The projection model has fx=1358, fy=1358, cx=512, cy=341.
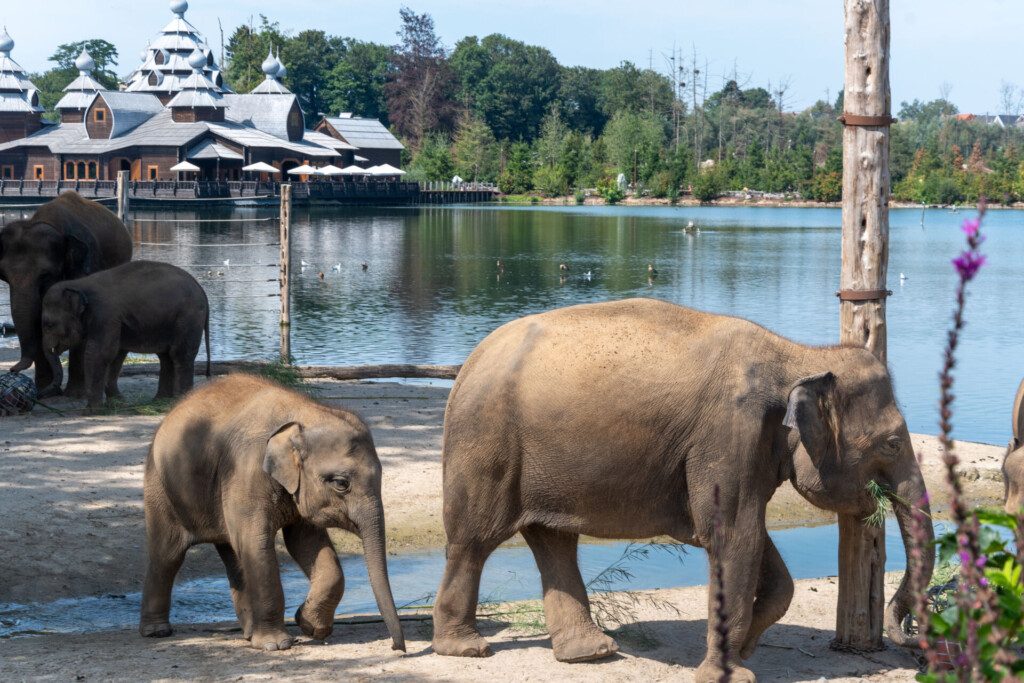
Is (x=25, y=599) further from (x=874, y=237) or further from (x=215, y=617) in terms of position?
(x=874, y=237)

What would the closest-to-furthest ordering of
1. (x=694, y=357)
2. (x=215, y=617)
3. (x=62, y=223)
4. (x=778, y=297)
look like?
(x=694, y=357), (x=215, y=617), (x=62, y=223), (x=778, y=297)

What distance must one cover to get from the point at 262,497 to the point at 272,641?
71 cm

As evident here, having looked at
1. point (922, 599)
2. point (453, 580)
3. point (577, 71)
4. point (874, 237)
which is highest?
point (577, 71)

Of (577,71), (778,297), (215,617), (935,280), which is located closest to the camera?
(215,617)

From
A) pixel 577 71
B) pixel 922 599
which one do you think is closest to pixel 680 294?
pixel 922 599

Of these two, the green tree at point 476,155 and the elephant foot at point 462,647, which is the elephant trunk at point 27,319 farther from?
the green tree at point 476,155

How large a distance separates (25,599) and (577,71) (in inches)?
5373

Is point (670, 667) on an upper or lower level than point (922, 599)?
lower

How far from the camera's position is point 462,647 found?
6.61 m

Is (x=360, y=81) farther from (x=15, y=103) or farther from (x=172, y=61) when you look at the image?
(x=15, y=103)

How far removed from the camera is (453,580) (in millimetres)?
6641

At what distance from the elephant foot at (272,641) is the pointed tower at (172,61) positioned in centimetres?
8885

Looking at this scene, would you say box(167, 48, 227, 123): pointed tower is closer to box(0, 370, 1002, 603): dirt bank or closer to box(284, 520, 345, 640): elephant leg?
box(0, 370, 1002, 603): dirt bank

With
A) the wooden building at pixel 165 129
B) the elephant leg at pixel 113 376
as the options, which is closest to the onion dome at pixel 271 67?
the wooden building at pixel 165 129
